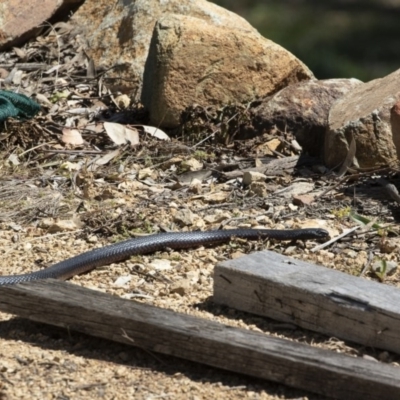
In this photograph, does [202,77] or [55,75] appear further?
[55,75]

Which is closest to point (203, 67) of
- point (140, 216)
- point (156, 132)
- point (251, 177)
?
point (156, 132)

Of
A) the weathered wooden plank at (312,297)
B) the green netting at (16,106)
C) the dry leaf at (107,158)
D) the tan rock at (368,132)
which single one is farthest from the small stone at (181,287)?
the green netting at (16,106)

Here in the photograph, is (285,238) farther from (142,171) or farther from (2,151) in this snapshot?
(2,151)

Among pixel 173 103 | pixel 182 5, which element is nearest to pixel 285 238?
pixel 173 103

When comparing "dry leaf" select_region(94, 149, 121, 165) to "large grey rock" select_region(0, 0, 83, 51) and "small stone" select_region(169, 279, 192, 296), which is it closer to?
"large grey rock" select_region(0, 0, 83, 51)

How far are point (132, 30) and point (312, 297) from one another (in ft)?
15.8

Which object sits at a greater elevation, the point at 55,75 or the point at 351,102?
the point at 351,102

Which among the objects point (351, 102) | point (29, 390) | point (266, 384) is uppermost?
point (351, 102)

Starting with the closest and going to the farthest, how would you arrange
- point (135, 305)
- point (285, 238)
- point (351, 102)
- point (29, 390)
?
point (29, 390)
point (135, 305)
point (285, 238)
point (351, 102)

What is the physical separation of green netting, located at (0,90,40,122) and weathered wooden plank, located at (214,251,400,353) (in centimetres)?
330

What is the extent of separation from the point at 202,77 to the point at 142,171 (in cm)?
105

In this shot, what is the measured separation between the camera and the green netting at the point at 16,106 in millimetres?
7758

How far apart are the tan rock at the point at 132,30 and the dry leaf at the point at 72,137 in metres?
0.80

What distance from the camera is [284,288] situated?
4.66 metres
